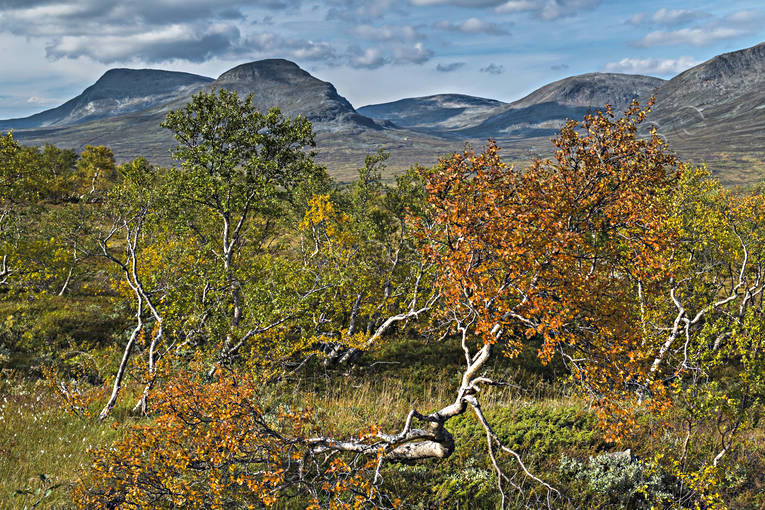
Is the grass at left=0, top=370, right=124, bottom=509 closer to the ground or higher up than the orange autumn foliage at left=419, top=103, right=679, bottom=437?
closer to the ground

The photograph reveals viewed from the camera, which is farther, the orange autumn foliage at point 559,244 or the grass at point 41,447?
the orange autumn foliage at point 559,244

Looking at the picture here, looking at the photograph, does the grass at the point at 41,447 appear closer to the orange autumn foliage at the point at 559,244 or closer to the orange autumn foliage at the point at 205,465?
the orange autumn foliage at the point at 205,465

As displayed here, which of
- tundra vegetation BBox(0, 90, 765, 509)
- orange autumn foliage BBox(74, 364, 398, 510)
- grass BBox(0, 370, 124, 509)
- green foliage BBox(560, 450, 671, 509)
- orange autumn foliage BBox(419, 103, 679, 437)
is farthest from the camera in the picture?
green foliage BBox(560, 450, 671, 509)

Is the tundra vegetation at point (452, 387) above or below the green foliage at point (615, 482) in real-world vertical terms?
above

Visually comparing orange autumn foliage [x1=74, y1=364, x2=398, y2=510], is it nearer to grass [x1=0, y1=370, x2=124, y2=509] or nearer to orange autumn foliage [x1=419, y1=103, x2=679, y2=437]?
grass [x1=0, y1=370, x2=124, y2=509]

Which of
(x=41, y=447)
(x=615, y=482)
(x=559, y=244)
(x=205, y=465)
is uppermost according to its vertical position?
(x=559, y=244)

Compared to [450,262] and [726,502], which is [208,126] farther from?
[726,502]

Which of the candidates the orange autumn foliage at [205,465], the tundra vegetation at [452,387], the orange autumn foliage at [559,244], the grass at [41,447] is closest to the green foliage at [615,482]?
the tundra vegetation at [452,387]

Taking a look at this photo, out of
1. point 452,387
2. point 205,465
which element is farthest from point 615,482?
point 452,387

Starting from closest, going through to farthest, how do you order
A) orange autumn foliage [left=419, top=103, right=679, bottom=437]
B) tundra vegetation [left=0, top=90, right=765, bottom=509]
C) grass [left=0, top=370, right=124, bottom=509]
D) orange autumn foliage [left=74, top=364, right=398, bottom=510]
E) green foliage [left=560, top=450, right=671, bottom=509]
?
1. orange autumn foliage [left=74, top=364, right=398, bottom=510]
2. grass [left=0, top=370, right=124, bottom=509]
3. tundra vegetation [left=0, top=90, right=765, bottom=509]
4. orange autumn foliage [left=419, top=103, right=679, bottom=437]
5. green foliage [left=560, top=450, right=671, bottom=509]

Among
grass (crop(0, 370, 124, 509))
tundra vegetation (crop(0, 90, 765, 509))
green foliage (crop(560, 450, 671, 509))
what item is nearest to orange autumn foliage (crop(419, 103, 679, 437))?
tundra vegetation (crop(0, 90, 765, 509))

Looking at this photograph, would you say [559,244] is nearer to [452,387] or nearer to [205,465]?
[205,465]

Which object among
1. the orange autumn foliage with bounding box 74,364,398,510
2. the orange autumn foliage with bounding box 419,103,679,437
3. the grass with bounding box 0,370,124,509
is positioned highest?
the orange autumn foliage with bounding box 419,103,679,437

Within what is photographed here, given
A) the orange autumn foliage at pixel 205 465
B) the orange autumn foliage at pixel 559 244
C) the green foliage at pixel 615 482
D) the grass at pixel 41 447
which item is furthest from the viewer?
the green foliage at pixel 615 482
